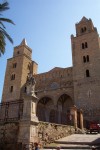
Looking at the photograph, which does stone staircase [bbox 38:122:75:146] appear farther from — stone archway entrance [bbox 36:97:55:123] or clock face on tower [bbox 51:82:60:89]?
clock face on tower [bbox 51:82:60:89]

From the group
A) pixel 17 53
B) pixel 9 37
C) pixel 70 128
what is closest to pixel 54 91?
pixel 17 53

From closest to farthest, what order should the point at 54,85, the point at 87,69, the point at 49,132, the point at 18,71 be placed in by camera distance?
the point at 49,132 → the point at 87,69 → the point at 54,85 → the point at 18,71

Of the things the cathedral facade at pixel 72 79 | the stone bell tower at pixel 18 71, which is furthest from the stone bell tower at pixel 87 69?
the stone bell tower at pixel 18 71

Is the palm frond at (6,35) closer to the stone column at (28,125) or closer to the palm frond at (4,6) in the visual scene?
the palm frond at (4,6)

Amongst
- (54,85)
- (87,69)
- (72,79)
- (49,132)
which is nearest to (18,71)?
(54,85)

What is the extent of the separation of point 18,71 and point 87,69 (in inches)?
539

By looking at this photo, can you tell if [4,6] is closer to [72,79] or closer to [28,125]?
[28,125]

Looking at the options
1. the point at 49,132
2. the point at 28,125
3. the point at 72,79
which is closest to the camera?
the point at 28,125

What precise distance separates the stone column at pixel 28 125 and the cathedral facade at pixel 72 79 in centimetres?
1536

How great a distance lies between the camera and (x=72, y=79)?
3092 cm

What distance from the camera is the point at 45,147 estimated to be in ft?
31.1

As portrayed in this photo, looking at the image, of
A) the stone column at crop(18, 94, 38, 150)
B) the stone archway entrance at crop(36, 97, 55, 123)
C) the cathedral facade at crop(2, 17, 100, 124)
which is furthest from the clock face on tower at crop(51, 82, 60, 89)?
the stone column at crop(18, 94, 38, 150)

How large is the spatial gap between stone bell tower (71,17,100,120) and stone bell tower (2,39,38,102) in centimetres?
1044

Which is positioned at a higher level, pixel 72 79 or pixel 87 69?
pixel 87 69
